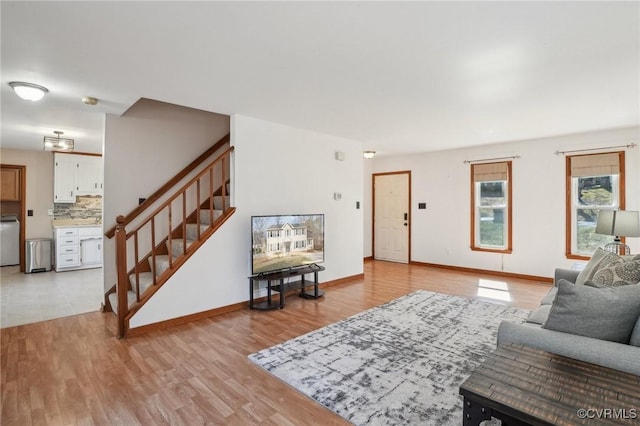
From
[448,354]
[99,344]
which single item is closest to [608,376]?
[448,354]

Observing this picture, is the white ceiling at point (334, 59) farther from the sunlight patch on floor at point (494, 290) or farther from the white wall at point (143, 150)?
the sunlight patch on floor at point (494, 290)

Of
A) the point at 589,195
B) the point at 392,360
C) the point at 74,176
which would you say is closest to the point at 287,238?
the point at 392,360

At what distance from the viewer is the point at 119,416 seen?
6.63 ft

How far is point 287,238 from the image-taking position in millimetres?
4379

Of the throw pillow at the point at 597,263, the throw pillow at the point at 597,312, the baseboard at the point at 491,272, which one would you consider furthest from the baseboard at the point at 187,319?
the baseboard at the point at 491,272

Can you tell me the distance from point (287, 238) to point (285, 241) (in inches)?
2.0

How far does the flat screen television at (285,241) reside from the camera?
13.3 ft

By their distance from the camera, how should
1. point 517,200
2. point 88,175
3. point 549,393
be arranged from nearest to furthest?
point 549,393, point 517,200, point 88,175

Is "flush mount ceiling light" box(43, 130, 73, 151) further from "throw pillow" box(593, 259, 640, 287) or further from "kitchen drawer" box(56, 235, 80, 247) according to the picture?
"throw pillow" box(593, 259, 640, 287)

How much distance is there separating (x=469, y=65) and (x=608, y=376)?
2.31 meters

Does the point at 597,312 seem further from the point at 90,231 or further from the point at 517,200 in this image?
the point at 90,231

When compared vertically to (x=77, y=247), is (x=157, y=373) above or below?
below

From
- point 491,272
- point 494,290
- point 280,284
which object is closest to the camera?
point 280,284

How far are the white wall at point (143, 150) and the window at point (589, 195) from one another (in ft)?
19.4
